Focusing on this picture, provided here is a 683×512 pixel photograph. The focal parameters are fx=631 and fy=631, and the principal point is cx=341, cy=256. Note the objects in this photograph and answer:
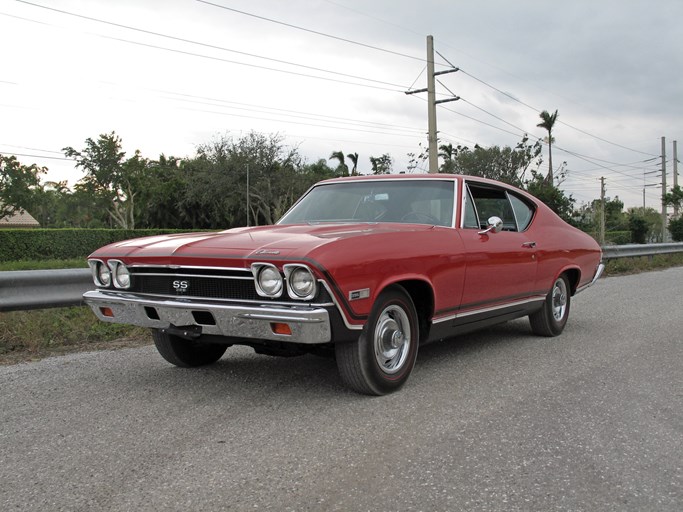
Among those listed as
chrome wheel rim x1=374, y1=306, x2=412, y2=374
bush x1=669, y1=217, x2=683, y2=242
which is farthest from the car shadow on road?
bush x1=669, y1=217, x2=683, y2=242

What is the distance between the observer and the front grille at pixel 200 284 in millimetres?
3713

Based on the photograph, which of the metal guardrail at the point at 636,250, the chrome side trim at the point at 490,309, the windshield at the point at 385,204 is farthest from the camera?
the metal guardrail at the point at 636,250

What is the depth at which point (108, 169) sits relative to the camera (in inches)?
2383

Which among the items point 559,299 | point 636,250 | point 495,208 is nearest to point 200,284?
point 495,208

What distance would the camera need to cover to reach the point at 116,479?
2.83m

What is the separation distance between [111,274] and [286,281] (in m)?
1.48

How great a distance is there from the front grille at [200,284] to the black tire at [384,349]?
47 cm

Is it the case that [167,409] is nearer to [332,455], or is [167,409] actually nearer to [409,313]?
[332,455]

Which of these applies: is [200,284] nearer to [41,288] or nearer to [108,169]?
[41,288]

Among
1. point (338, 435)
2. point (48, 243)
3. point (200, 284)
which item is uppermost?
point (48, 243)

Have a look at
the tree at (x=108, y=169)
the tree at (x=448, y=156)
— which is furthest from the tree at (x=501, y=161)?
the tree at (x=108, y=169)

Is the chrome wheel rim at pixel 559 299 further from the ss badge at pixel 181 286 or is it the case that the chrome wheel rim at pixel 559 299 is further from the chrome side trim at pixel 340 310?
the ss badge at pixel 181 286

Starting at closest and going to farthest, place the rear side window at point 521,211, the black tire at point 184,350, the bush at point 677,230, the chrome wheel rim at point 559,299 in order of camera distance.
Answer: the black tire at point 184,350 < the rear side window at point 521,211 < the chrome wheel rim at point 559,299 < the bush at point 677,230

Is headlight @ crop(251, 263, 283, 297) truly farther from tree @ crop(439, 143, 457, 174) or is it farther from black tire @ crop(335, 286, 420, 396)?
tree @ crop(439, 143, 457, 174)
